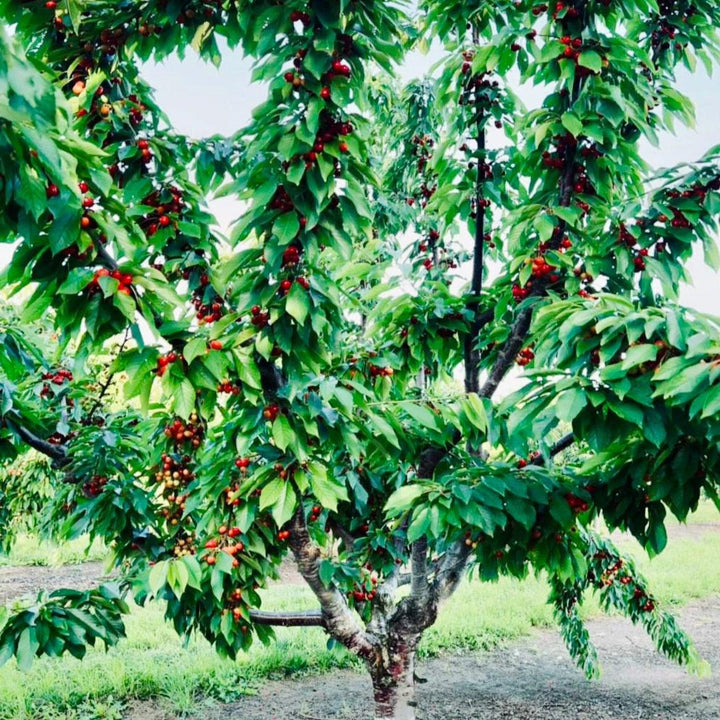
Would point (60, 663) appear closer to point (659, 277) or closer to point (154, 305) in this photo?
point (154, 305)

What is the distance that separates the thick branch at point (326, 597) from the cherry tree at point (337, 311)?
1cm

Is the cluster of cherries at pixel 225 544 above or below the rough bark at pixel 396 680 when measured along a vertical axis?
above

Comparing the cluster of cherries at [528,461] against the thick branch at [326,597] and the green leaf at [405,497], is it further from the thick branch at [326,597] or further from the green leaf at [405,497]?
the thick branch at [326,597]

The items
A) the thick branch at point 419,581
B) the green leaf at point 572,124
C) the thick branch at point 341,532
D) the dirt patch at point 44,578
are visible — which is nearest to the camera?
the green leaf at point 572,124

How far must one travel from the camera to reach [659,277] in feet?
6.80

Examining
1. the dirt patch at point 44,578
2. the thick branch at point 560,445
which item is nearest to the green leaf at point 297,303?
the thick branch at point 560,445

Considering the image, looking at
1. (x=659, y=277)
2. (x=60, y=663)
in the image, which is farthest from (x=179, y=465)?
(x=60, y=663)

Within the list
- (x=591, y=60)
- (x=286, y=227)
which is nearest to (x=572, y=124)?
(x=591, y=60)

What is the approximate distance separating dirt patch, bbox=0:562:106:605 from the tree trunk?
22.2ft

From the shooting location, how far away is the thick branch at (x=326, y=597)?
240 cm

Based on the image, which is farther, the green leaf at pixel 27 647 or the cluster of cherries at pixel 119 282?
the green leaf at pixel 27 647

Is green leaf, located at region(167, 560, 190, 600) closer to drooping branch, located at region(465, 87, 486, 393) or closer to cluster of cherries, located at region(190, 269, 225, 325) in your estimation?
cluster of cherries, located at region(190, 269, 225, 325)

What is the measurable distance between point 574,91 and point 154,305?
5.18ft

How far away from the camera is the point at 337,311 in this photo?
1.98 meters
